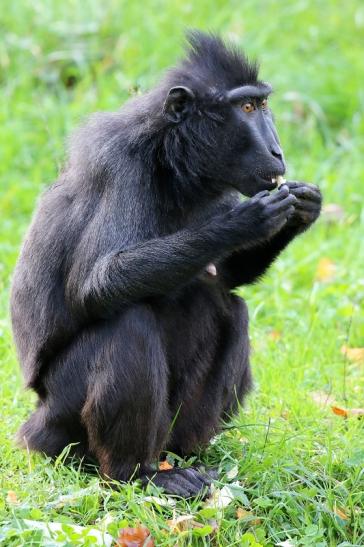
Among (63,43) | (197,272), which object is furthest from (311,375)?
(63,43)

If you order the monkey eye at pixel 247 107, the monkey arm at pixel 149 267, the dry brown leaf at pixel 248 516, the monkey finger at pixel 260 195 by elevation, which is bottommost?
the dry brown leaf at pixel 248 516

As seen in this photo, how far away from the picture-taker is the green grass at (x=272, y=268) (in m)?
4.70

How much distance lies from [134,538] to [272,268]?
149 inches

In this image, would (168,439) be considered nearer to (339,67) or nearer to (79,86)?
(79,86)

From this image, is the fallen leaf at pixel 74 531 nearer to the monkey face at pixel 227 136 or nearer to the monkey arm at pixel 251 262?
the monkey arm at pixel 251 262

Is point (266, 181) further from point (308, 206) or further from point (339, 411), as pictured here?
point (339, 411)

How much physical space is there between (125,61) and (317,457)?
6.16 m

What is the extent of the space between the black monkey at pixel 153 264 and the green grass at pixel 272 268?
0.90 ft

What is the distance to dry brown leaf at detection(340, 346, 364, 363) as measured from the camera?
6.74m

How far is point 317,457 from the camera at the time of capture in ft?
17.1

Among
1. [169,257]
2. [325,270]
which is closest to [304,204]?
[169,257]

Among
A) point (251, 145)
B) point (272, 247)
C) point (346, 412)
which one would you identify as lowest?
point (346, 412)

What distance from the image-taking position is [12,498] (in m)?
4.70

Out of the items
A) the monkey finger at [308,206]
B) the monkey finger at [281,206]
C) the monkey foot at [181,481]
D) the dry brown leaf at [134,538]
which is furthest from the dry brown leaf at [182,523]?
the monkey finger at [308,206]
